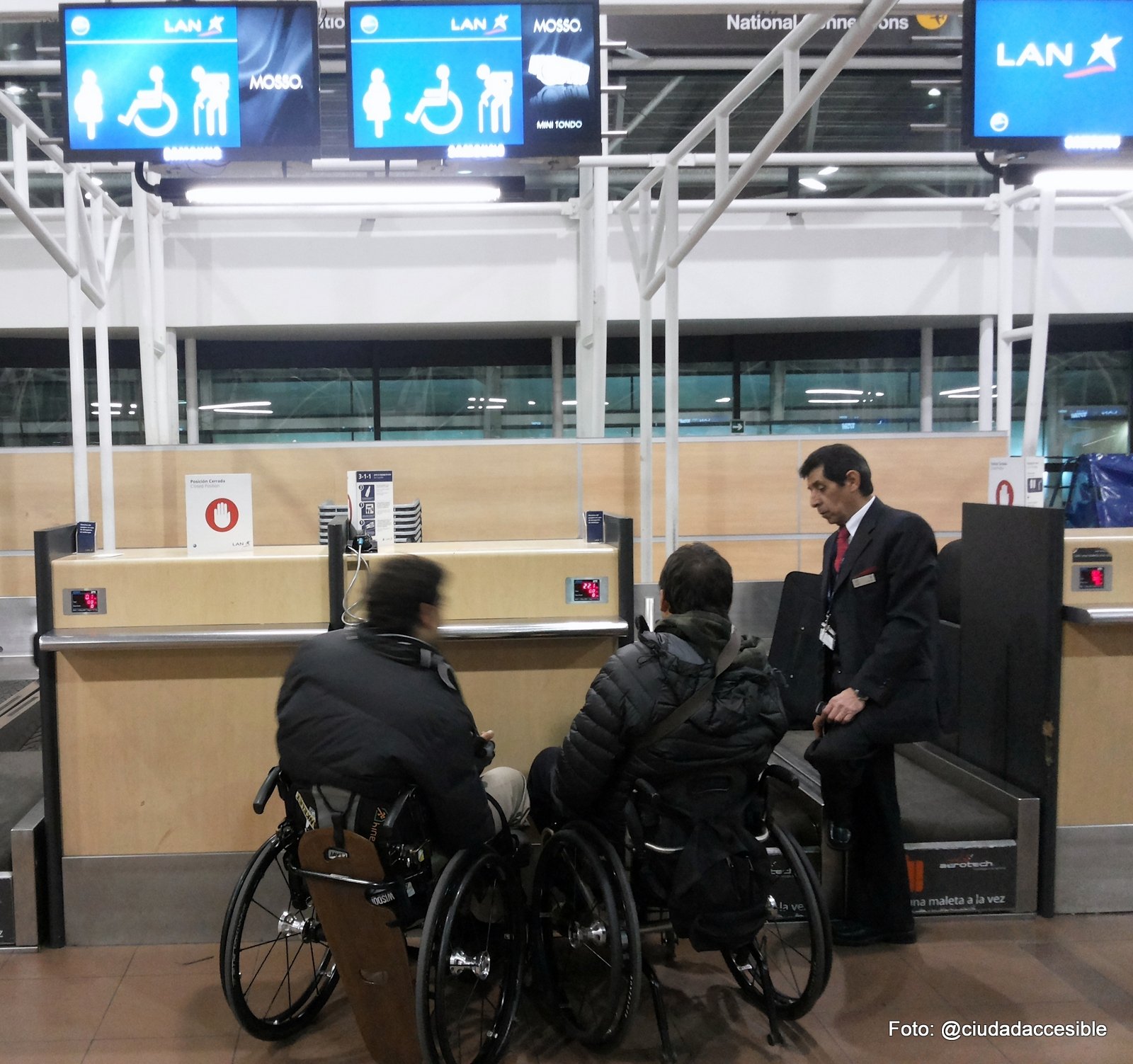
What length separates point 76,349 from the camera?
4.02m

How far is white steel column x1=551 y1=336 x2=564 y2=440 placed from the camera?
19.7ft

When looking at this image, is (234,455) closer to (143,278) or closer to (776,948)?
(143,278)

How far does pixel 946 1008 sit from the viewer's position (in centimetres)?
229

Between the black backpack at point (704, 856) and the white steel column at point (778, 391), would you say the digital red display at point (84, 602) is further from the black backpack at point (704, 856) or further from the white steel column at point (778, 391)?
the white steel column at point (778, 391)

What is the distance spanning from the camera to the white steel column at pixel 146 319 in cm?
483

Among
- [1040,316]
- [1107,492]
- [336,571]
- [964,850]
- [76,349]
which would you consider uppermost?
[1040,316]

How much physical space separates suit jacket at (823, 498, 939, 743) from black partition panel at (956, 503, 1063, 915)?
22.2 inches

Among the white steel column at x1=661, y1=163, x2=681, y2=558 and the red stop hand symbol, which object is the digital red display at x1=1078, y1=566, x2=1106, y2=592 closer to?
the white steel column at x1=661, y1=163, x2=681, y2=558

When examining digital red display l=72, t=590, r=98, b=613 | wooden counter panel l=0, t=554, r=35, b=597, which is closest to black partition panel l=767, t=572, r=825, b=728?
digital red display l=72, t=590, r=98, b=613

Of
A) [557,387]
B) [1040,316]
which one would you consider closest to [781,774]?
[1040,316]

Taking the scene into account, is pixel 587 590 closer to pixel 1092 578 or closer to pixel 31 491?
pixel 1092 578

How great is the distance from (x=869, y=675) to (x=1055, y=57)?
6.60 ft

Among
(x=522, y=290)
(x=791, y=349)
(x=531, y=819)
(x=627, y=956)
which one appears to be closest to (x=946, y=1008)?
(x=627, y=956)

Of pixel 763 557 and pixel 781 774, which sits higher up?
pixel 763 557
